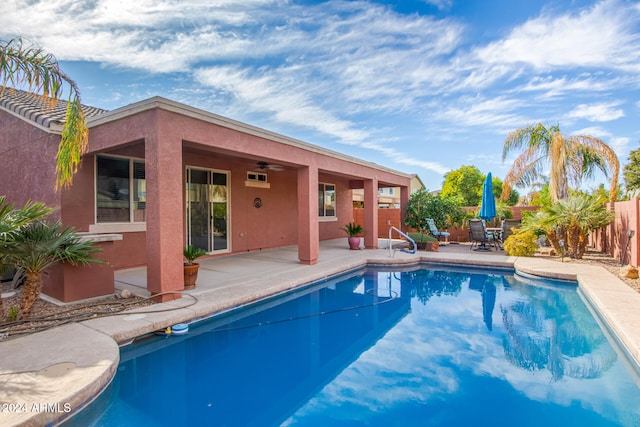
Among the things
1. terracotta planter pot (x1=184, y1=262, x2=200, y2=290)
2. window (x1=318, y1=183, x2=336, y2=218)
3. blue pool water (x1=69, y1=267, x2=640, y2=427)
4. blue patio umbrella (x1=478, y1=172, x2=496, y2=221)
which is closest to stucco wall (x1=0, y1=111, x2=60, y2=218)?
terracotta planter pot (x1=184, y1=262, x2=200, y2=290)

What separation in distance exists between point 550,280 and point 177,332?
8977mm

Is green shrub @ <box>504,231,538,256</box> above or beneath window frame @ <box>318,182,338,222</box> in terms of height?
beneath

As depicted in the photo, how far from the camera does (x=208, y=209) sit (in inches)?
404

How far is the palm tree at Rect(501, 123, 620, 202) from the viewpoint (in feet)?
41.1

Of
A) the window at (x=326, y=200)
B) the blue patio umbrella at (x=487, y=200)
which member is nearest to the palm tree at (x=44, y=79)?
the window at (x=326, y=200)

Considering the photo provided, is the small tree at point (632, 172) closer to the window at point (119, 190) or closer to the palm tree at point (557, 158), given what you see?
the palm tree at point (557, 158)

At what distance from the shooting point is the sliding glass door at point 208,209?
32.2 ft

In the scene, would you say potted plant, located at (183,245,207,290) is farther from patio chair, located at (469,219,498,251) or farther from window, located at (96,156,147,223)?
patio chair, located at (469,219,498,251)

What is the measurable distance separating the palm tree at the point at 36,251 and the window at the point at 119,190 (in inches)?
102

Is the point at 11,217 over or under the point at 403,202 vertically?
under

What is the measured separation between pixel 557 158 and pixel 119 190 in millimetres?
15046

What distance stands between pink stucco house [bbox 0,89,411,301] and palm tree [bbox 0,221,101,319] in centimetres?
45

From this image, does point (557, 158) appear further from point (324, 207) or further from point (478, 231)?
point (324, 207)

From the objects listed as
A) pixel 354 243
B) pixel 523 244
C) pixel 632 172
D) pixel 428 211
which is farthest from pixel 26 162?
pixel 632 172
